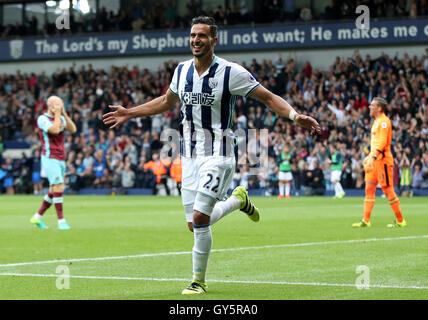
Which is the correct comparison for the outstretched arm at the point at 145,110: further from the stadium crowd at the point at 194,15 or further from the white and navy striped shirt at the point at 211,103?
the stadium crowd at the point at 194,15

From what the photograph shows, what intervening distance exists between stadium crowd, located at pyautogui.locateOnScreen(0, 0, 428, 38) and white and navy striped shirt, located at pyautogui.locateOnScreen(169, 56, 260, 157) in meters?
29.5

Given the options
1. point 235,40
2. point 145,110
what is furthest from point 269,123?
point 145,110

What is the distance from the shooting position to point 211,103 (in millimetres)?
7703

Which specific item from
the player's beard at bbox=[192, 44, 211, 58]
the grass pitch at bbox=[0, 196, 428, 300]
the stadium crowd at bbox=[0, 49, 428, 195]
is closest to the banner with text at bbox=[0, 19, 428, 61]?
the stadium crowd at bbox=[0, 49, 428, 195]

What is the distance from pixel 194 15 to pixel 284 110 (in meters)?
34.2

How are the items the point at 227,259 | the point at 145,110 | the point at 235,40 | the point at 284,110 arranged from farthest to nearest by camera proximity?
the point at 235,40 < the point at 227,259 < the point at 145,110 < the point at 284,110

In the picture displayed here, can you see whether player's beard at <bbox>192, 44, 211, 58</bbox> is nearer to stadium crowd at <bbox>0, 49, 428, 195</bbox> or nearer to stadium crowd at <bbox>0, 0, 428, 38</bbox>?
stadium crowd at <bbox>0, 49, 428, 195</bbox>

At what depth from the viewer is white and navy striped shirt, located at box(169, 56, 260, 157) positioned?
303 inches

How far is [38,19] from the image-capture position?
1823 inches

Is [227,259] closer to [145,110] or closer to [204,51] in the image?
[145,110]
